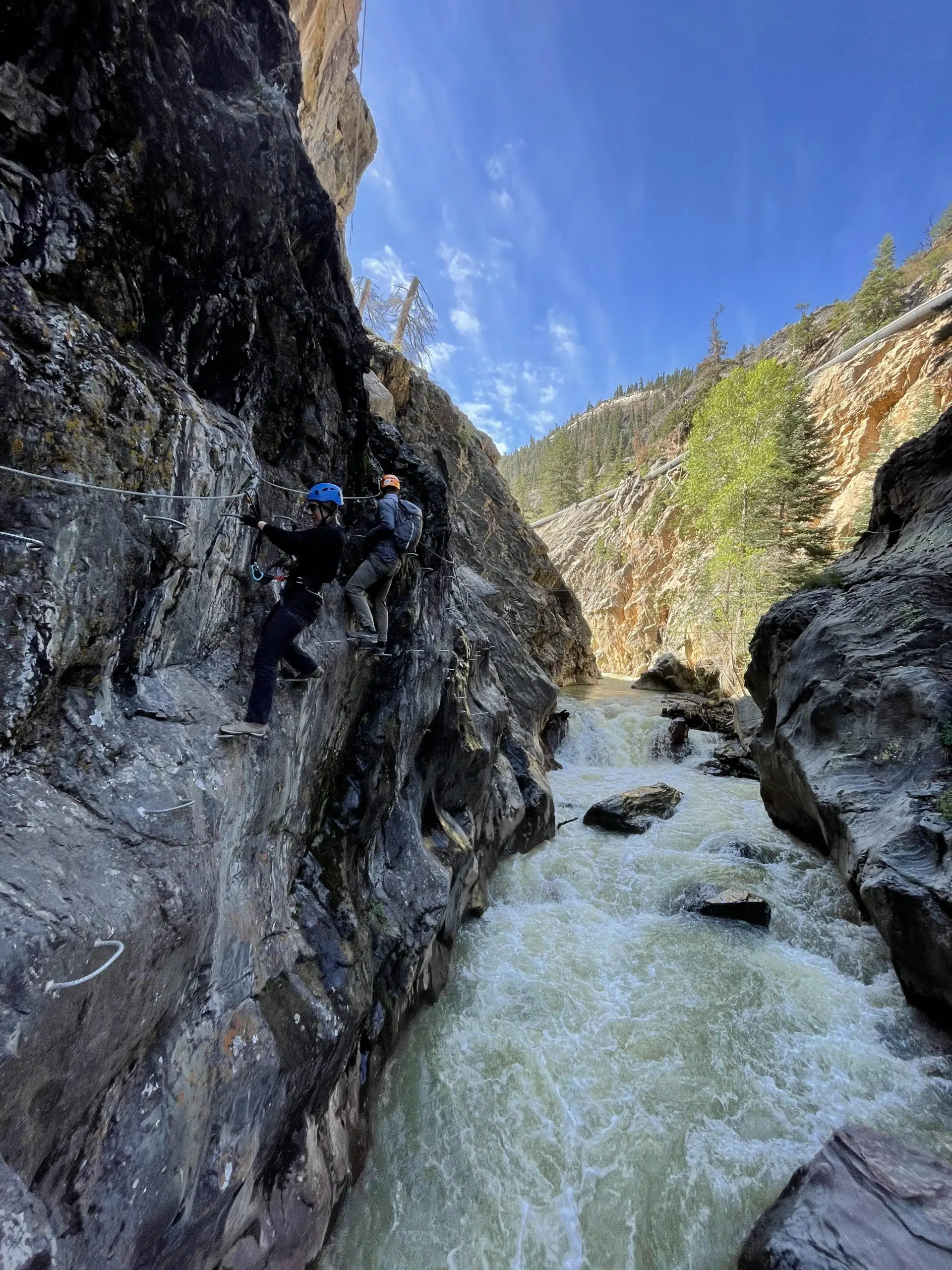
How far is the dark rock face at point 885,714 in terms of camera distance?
22.9 ft

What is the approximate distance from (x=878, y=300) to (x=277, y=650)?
55317 millimetres

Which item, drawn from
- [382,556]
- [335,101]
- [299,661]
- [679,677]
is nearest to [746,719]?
[679,677]

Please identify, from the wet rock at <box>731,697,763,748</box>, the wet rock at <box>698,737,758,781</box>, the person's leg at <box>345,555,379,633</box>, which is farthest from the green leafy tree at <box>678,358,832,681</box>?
the person's leg at <box>345,555,379,633</box>

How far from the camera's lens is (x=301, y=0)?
14.2 m

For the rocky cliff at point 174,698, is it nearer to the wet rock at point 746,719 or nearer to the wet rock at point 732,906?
the wet rock at point 732,906

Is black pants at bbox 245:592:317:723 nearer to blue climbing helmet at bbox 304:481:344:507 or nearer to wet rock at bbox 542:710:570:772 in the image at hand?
blue climbing helmet at bbox 304:481:344:507

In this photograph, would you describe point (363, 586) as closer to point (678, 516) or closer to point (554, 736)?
point (554, 736)

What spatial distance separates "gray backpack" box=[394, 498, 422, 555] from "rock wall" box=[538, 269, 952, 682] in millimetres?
25689

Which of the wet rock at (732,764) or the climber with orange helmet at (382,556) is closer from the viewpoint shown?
the climber with orange helmet at (382,556)

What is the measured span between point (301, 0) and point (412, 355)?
32.0 ft

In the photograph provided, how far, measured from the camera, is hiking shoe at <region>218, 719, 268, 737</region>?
165 inches

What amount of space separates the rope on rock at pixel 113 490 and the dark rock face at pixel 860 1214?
769cm

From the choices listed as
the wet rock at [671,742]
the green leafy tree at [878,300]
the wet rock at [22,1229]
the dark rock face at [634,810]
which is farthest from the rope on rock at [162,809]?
the green leafy tree at [878,300]

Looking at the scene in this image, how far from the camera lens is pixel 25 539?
3.04 meters
